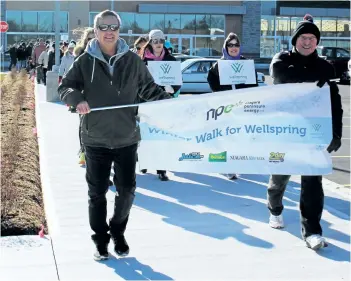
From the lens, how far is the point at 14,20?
46.4 m

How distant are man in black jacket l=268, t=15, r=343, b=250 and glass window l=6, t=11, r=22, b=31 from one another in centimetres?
4385

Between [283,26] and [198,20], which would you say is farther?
[283,26]

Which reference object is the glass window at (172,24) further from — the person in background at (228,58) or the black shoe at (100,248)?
the black shoe at (100,248)

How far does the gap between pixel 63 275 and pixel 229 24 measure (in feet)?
152

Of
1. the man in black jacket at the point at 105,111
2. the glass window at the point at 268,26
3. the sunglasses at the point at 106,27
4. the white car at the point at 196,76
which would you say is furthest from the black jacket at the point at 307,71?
the glass window at the point at 268,26

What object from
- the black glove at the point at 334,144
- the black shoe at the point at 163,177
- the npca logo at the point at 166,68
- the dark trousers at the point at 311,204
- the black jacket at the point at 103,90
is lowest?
the black shoe at the point at 163,177

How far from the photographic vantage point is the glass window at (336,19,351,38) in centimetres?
5216

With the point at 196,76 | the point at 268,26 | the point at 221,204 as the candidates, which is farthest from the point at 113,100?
the point at 268,26

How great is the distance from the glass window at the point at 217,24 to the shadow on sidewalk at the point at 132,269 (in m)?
45.0

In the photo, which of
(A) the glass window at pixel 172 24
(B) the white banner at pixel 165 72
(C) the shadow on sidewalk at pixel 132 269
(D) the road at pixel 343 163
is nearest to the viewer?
(C) the shadow on sidewalk at pixel 132 269

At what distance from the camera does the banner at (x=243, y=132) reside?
5082mm

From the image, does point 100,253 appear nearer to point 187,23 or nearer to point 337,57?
point 337,57

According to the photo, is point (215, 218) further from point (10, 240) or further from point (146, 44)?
point (146, 44)

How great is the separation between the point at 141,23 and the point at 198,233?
141 ft
